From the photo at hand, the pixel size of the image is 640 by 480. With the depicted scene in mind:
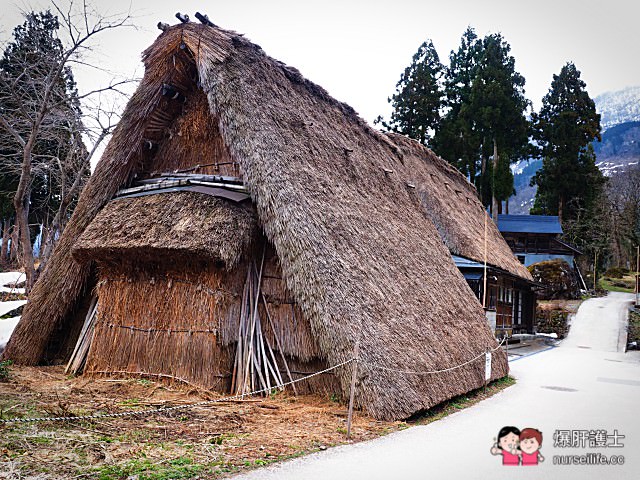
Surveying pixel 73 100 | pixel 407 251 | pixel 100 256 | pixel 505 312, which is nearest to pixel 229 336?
pixel 100 256

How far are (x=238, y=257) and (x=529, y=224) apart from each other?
33660 millimetres

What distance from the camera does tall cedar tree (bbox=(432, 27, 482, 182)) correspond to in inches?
1264

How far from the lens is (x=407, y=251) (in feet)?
32.2

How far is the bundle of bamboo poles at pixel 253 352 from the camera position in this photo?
734 centimetres

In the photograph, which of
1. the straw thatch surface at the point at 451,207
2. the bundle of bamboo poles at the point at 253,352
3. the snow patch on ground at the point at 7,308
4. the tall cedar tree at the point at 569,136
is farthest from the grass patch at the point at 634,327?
A: the snow patch on ground at the point at 7,308

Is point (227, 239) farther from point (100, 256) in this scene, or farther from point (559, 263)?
point (559, 263)

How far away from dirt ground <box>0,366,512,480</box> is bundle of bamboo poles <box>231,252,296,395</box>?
33 centimetres

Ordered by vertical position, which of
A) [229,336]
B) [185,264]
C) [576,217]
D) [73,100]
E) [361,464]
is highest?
[576,217]

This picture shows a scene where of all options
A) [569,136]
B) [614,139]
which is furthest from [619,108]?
[569,136]

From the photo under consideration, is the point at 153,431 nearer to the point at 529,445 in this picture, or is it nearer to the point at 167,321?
the point at 167,321

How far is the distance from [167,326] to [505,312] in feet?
53.6

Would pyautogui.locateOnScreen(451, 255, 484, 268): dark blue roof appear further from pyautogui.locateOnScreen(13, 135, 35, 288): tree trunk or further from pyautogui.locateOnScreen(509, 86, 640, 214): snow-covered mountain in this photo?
pyautogui.locateOnScreen(509, 86, 640, 214): snow-covered mountain

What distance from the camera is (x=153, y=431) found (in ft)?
17.3

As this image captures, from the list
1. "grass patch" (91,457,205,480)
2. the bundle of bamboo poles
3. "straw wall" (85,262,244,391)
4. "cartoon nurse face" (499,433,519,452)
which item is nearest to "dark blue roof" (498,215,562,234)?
the bundle of bamboo poles
